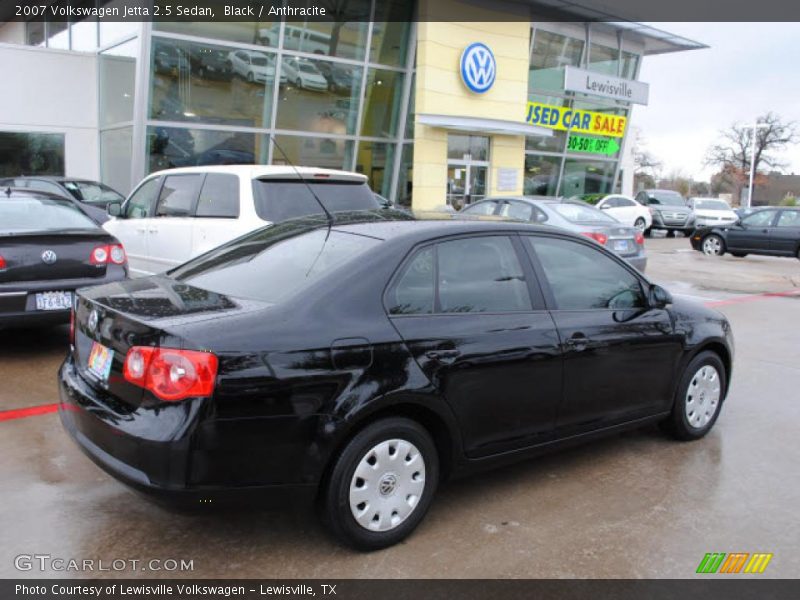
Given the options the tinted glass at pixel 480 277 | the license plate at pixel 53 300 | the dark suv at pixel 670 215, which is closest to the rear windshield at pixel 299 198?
the license plate at pixel 53 300

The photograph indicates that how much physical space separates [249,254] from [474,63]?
777 inches

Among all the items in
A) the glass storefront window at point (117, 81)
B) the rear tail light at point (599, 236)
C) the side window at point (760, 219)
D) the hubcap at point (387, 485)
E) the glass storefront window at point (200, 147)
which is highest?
the glass storefront window at point (117, 81)

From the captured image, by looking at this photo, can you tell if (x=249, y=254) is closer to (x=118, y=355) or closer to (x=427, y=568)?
(x=118, y=355)

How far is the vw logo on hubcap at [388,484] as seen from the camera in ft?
10.7

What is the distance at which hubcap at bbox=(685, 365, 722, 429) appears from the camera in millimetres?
4773

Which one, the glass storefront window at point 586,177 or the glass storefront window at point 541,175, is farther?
the glass storefront window at point 586,177

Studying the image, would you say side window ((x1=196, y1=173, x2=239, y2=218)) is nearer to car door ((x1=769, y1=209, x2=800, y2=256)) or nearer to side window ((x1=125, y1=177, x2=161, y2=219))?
side window ((x1=125, y1=177, x2=161, y2=219))

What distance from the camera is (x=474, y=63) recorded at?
22.0 metres

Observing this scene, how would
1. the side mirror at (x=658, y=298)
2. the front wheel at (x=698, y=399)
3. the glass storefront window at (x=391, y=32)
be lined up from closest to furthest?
1. the side mirror at (x=658, y=298)
2. the front wheel at (x=698, y=399)
3. the glass storefront window at (x=391, y=32)

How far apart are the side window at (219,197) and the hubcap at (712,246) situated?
50.2 ft

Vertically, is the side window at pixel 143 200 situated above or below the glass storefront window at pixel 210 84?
below

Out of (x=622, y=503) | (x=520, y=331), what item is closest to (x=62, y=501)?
(x=520, y=331)

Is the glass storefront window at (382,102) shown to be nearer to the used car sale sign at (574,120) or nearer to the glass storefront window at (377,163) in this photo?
the glass storefront window at (377,163)

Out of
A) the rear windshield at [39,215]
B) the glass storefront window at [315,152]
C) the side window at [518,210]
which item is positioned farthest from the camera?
the glass storefront window at [315,152]
